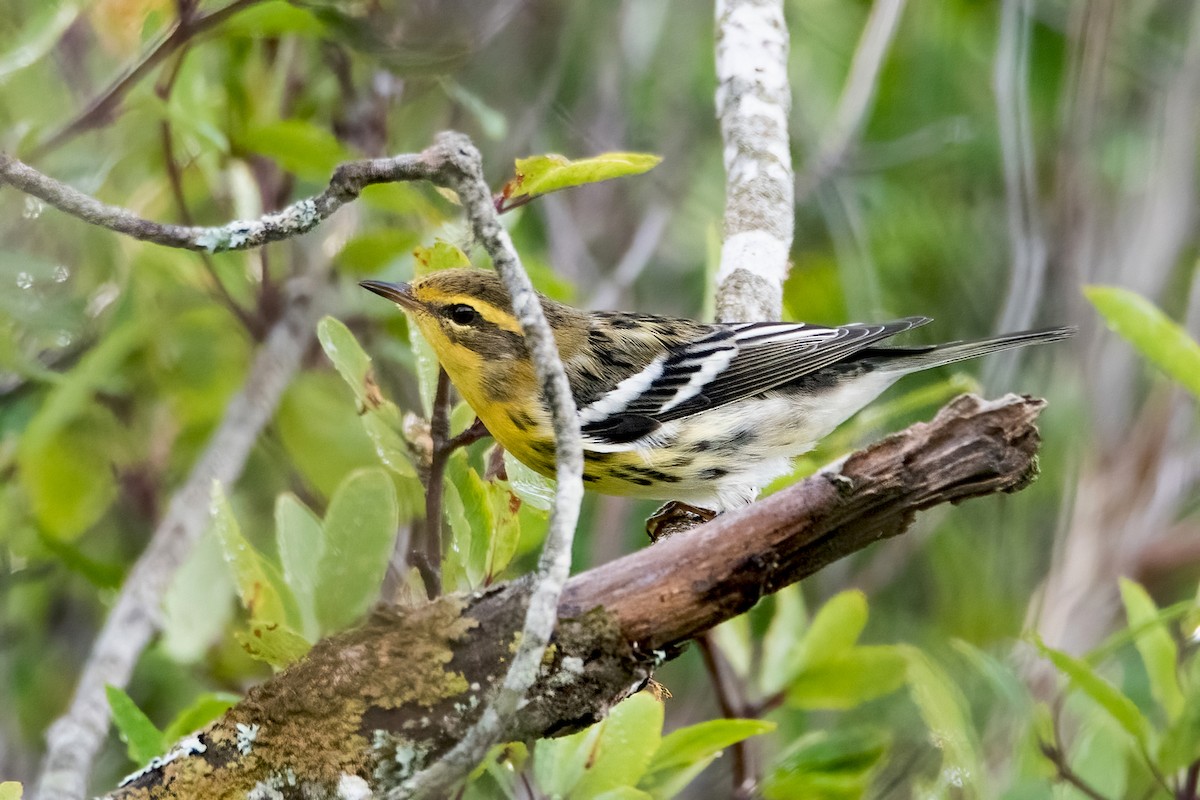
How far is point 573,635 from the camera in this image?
176cm

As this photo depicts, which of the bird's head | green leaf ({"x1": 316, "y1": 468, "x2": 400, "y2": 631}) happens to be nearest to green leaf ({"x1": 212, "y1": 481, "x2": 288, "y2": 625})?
green leaf ({"x1": 316, "y1": 468, "x2": 400, "y2": 631})

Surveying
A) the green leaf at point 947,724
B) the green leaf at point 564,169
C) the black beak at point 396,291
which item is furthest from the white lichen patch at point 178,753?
the green leaf at point 947,724

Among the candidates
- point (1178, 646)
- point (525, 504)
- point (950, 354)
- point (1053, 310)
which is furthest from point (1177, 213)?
point (525, 504)

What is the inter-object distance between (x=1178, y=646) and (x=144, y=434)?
9.63ft

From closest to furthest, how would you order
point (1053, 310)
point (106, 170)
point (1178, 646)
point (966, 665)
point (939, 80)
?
point (1178, 646) → point (106, 170) → point (966, 665) → point (1053, 310) → point (939, 80)

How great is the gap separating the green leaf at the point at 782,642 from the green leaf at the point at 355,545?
983 millimetres

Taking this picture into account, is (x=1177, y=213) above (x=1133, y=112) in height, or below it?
below

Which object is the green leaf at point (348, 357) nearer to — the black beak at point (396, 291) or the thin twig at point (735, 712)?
the black beak at point (396, 291)

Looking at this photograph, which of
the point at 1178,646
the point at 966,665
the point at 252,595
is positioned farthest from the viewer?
the point at 966,665

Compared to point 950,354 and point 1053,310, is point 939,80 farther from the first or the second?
point 950,354

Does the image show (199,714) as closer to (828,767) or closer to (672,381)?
(828,767)

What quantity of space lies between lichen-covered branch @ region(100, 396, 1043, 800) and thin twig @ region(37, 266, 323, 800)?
0.47 m

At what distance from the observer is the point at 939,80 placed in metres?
4.90

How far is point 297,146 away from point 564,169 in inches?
42.8
